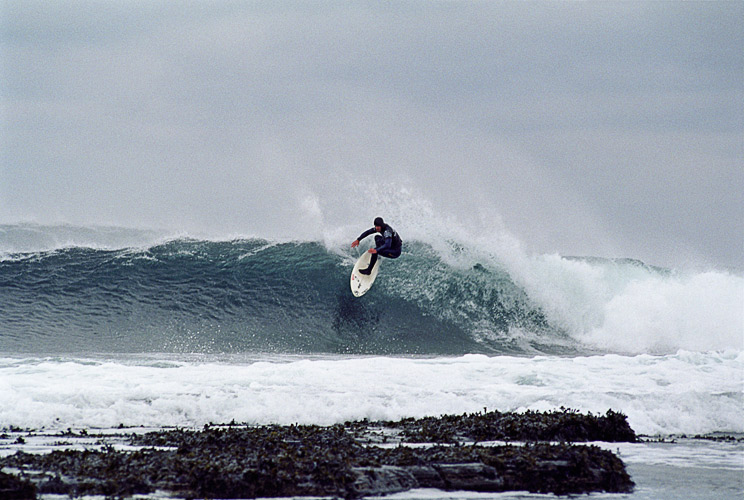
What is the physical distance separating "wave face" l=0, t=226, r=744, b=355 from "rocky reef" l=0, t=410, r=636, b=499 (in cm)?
868

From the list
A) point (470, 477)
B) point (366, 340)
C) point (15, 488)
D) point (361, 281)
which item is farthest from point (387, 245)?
point (15, 488)

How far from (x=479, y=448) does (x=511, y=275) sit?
14.6 meters

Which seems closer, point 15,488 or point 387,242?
point 15,488

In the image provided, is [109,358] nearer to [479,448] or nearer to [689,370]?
[479,448]

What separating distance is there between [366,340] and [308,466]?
37.4 feet

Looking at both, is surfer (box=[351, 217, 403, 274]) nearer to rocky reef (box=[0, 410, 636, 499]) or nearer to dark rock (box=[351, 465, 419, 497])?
rocky reef (box=[0, 410, 636, 499])

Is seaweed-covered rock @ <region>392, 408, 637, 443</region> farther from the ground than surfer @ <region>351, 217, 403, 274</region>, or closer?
closer

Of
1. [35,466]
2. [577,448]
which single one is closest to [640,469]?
[577,448]

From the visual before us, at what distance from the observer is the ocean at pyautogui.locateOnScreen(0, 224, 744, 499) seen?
9.48 m

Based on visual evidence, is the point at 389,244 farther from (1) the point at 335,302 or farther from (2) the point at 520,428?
(1) the point at 335,302

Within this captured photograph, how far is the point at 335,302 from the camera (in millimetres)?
19438

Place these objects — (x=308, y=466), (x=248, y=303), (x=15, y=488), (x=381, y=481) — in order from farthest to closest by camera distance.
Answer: (x=248, y=303)
(x=308, y=466)
(x=381, y=481)
(x=15, y=488)

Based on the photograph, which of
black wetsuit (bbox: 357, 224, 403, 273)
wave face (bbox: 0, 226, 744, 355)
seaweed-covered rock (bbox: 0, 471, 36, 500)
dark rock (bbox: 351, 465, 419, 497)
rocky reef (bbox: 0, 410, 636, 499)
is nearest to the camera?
seaweed-covered rock (bbox: 0, 471, 36, 500)

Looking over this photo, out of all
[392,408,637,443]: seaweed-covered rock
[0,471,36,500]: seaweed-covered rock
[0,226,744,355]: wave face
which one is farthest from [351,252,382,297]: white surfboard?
[0,471,36,500]: seaweed-covered rock
